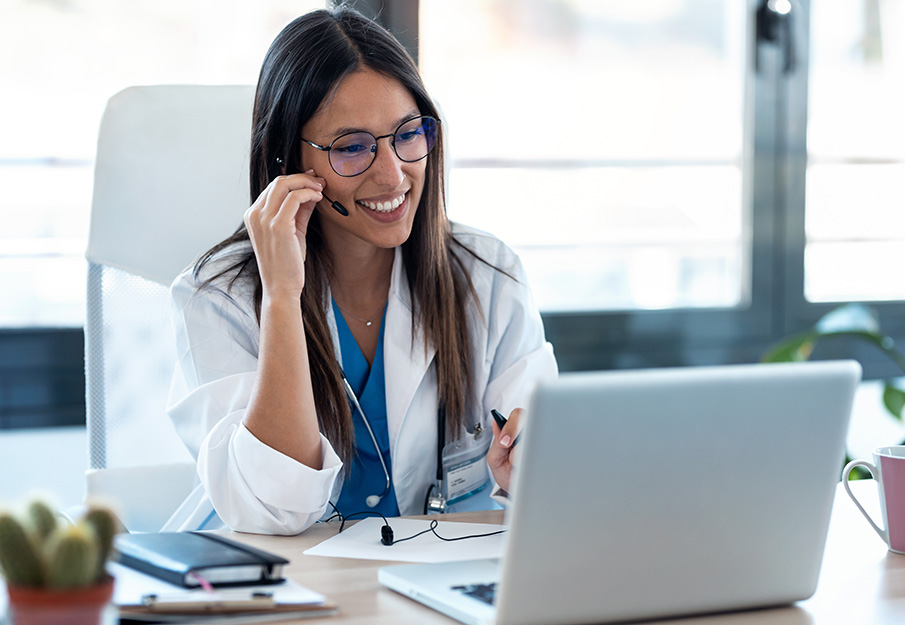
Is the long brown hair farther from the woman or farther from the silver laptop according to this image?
the silver laptop

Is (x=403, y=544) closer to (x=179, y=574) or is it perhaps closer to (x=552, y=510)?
(x=179, y=574)

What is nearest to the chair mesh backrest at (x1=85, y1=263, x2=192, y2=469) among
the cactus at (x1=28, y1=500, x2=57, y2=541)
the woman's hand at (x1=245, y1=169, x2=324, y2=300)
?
the woman's hand at (x1=245, y1=169, x2=324, y2=300)

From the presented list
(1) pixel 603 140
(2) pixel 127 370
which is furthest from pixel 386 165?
(1) pixel 603 140

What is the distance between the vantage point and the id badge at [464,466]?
1.47 m

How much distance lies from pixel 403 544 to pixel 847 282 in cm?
220

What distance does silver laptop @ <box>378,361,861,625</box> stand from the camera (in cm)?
73

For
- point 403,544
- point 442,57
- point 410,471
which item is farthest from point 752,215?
point 403,544

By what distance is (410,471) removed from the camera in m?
1.55

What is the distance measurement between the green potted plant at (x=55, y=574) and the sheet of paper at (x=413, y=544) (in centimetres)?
46

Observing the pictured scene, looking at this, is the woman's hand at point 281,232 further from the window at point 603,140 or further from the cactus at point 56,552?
the window at point 603,140

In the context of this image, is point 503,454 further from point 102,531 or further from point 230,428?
point 102,531

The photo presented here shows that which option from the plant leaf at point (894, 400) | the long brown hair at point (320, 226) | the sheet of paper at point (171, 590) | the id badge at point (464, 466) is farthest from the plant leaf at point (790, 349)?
the sheet of paper at point (171, 590)

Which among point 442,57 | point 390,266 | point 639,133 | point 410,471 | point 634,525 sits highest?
point 442,57

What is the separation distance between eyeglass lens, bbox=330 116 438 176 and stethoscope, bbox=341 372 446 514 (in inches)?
12.9
